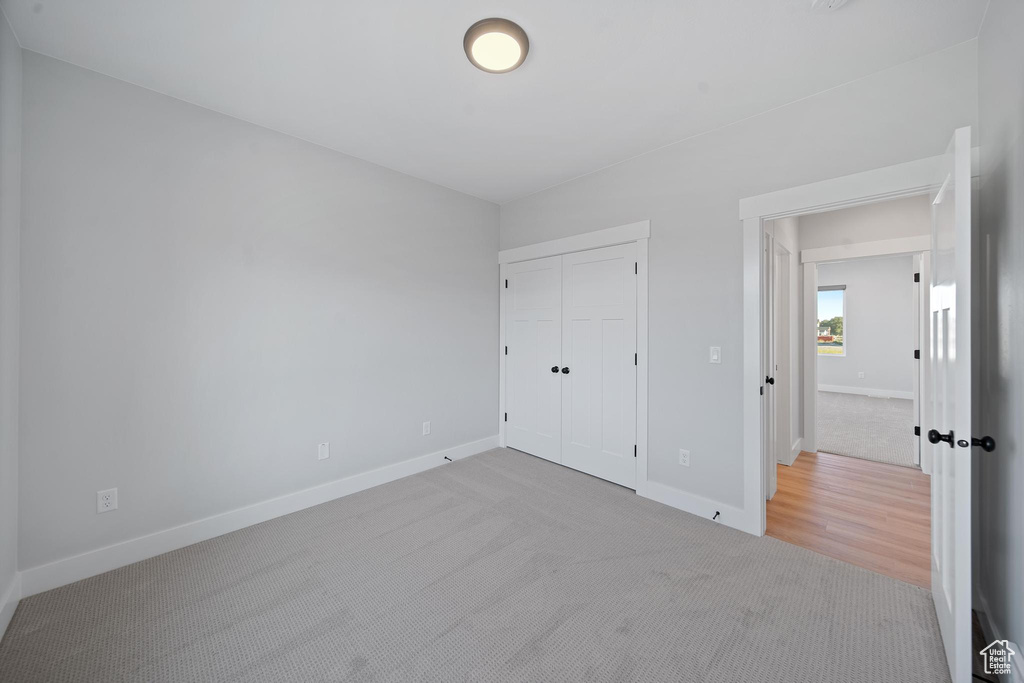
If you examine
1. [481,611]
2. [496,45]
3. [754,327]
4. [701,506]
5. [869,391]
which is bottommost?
[481,611]

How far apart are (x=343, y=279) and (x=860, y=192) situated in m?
3.33

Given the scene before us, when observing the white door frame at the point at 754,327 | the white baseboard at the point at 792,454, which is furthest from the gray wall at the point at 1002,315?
the white baseboard at the point at 792,454

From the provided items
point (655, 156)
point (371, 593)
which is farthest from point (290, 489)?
point (655, 156)

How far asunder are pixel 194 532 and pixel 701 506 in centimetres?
325

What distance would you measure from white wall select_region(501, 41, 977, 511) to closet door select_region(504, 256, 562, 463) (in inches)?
28.7

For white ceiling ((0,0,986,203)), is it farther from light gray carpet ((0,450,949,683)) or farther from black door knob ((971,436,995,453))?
light gray carpet ((0,450,949,683))

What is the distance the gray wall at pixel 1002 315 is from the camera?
1.36 meters

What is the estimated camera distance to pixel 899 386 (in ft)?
23.7

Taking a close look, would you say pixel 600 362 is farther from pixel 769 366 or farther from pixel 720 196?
pixel 720 196

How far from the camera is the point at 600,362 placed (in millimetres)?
3393

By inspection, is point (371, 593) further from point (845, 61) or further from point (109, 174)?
point (845, 61)

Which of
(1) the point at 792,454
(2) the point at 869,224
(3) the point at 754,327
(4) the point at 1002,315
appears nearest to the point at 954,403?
(4) the point at 1002,315

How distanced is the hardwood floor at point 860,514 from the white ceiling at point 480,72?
8.69 ft

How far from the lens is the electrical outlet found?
6.91 feet
